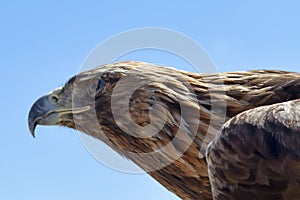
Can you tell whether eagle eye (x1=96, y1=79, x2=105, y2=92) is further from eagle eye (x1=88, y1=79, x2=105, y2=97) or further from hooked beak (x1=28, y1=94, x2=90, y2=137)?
hooked beak (x1=28, y1=94, x2=90, y2=137)

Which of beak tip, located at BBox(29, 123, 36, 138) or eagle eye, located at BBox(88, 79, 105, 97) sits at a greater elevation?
eagle eye, located at BBox(88, 79, 105, 97)

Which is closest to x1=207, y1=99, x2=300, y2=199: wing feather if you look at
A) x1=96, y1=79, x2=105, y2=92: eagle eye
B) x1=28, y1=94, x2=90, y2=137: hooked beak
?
x1=96, y1=79, x2=105, y2=92: eagle eye

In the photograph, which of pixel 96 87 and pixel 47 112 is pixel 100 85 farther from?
pixel 47 112

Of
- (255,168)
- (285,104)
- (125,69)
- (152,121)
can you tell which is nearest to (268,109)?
(285,104)

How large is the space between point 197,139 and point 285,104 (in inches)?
44.2

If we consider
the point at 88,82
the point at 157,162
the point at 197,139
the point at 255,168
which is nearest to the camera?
the point at 255,168

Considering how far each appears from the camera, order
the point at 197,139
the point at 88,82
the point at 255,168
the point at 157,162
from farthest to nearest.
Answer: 1. the point at 88,82
2. the point at 157,162
3. the point at 197,139
4. the point at 255,168

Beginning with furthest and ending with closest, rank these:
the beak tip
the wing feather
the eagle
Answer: the beak tip, the eagle, the wing feather

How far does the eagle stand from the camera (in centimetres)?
473

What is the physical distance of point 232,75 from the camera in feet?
20.4

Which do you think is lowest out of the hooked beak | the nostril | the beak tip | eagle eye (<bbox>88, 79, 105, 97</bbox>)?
the beak tip

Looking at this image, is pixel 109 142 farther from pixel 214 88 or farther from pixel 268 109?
pixel 268 109

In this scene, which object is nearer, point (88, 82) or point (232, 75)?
point (232, 75)

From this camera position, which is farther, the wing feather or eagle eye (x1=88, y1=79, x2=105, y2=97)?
eagle eye (x1=88, y1=79, x2=105, y2=97)
